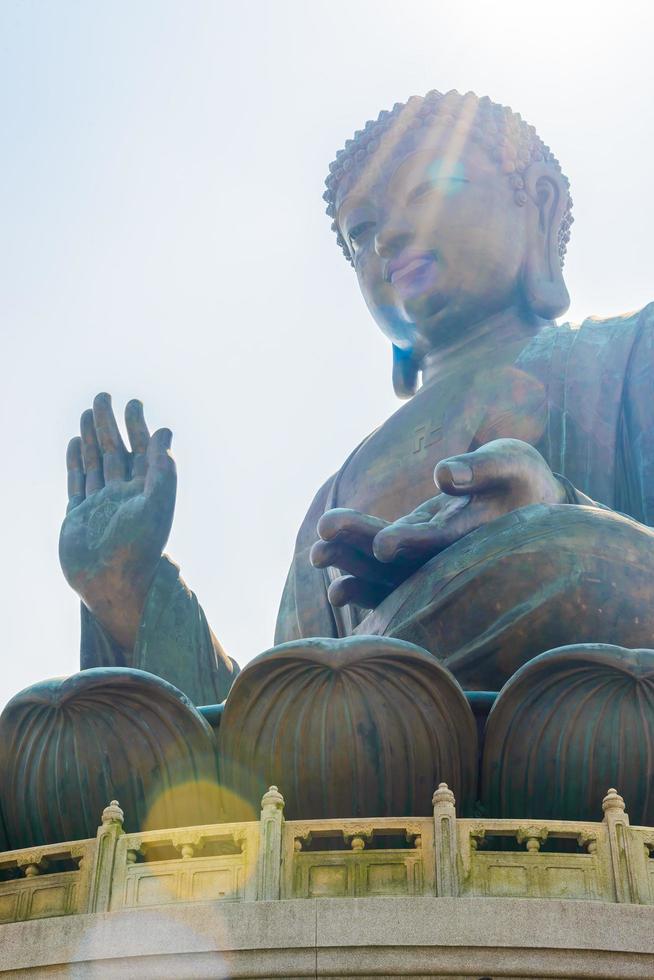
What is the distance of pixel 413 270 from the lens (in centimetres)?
991

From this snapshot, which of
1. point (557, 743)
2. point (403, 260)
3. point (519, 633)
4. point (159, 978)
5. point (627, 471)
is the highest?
point (403, 260)

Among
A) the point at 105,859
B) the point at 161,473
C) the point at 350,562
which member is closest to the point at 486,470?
the point at 350,562

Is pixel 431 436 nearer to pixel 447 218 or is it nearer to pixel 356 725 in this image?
pixel 447 218

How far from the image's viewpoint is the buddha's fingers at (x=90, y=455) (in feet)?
29.4

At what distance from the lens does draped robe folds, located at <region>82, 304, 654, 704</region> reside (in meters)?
7.19

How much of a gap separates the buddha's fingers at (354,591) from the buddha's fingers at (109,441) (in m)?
1.51

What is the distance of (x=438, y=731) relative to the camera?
6.40 metres

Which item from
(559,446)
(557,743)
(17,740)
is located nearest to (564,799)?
(557,743)

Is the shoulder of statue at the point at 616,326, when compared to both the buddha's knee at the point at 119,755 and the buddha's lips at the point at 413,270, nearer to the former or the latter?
the buddha's lips at the point at 413,270

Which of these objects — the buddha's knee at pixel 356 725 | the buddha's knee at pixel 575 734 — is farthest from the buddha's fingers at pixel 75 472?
the buddha's knee at pixel 575 734

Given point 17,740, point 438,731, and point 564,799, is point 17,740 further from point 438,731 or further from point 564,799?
point 564,799

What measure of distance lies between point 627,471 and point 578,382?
19.6 inches

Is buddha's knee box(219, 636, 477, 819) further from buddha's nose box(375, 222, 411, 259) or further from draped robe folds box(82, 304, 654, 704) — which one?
buddha's nose box(375, 222, 411, 259)

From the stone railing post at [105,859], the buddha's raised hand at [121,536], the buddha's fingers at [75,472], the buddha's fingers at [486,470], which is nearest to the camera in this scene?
the stone railing post at [105,859]
